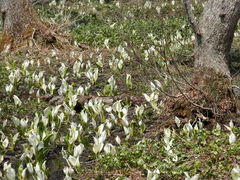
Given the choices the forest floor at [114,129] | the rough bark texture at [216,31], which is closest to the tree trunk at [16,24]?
the forest floor at [114,129]

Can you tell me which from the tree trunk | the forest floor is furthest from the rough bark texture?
the tree trunk

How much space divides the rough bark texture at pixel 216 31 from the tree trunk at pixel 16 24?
509 cm

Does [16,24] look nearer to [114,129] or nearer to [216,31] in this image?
[114,129]

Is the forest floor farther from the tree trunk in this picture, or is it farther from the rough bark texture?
the tree trunk

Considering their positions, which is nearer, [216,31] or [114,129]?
[114,129]

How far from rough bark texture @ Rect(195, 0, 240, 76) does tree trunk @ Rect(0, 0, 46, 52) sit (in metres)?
5.09

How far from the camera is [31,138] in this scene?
14.9 feet

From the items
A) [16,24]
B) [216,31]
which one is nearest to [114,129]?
[216,31]

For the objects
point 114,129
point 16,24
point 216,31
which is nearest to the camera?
point 114,129

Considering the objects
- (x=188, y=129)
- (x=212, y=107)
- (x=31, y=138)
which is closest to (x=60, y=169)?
(x=31, y=138)

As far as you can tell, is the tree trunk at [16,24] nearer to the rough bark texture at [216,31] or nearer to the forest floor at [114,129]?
the forest floor at [114,129]

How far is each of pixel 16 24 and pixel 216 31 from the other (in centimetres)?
→ 541

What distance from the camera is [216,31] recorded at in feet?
18.9

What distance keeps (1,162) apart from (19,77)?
106 inches
